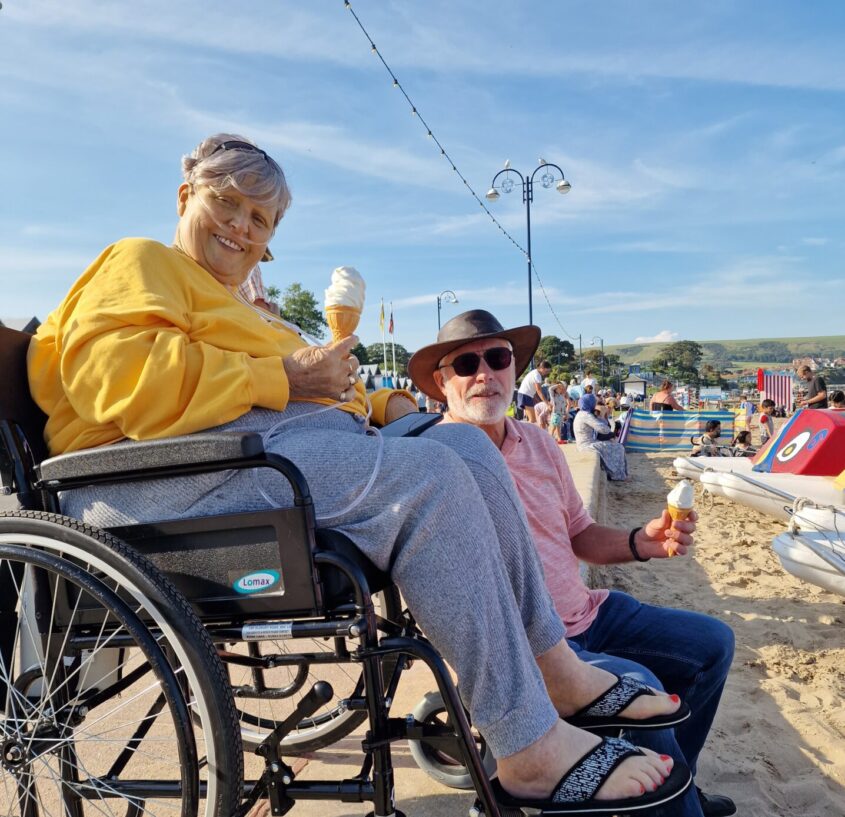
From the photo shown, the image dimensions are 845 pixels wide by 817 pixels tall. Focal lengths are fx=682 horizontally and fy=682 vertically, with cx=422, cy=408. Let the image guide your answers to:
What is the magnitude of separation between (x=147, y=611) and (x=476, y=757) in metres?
0.70

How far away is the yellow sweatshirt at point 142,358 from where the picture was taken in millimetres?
1371

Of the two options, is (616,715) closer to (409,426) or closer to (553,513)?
(553,513)

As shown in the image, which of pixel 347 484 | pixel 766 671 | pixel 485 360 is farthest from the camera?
pixel 766 671

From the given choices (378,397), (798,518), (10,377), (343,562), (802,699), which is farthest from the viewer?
(798,518)

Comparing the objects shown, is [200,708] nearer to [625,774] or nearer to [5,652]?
[5,652]

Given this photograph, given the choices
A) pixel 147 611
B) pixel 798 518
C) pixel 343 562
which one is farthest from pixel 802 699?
pixel 147 611

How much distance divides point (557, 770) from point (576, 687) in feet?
0.71

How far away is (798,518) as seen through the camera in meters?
4.82

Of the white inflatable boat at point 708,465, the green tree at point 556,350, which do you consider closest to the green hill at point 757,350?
the green tree at point 556,350

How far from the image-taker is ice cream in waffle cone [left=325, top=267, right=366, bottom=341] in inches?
69.3

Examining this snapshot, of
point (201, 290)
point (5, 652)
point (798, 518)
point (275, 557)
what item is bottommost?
point (798, 518)

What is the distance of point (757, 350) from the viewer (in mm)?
178000

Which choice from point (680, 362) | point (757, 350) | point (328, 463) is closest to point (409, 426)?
point (328, 463)

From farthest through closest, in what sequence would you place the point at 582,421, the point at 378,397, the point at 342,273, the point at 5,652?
the point at 582,421
the point at 378,397
the point at 342,273
the point at 5,652
